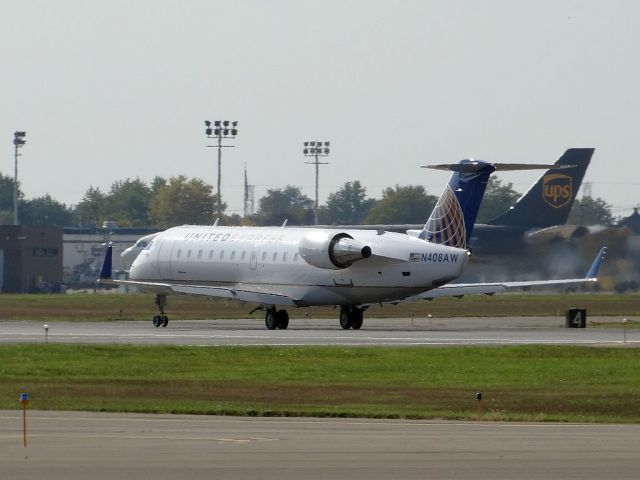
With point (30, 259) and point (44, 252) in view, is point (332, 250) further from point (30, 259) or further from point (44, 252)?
point (44, 252)

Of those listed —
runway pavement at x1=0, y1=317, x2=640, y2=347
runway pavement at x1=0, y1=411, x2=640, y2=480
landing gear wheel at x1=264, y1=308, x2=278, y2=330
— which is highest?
landing gear wheel at x1=264, y1=308, x2=278, y2=330

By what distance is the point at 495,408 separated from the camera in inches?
1199

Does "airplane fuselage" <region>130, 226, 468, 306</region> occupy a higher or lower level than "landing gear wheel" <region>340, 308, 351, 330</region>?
higher

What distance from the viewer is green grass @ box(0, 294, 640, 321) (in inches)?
3140

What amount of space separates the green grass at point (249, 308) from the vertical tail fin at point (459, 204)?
1429 centimetres

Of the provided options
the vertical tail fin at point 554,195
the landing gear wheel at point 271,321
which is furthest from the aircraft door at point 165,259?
the vertical tail fin at point 554,195

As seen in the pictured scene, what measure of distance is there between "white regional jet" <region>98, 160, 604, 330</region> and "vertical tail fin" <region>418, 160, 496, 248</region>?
0.04 m

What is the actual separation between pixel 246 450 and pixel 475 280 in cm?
6978

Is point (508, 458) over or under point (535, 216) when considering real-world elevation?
under

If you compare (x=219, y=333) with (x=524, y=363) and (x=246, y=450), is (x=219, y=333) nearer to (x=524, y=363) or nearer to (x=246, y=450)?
(x=524, y=363)

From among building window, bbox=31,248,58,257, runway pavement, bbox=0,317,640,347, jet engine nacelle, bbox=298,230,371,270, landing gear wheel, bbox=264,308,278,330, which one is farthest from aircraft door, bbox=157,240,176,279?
building window, bbox=31,248,58,257

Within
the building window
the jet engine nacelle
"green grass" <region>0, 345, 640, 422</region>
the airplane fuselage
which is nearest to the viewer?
"green grass" <region>0, 345, 640, 422</region>

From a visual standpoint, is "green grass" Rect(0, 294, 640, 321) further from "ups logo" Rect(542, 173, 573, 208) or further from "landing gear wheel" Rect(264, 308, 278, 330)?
"landing gear wheel" Rect(264, 308, 278, 330)

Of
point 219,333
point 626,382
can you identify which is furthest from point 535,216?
point 626,382
